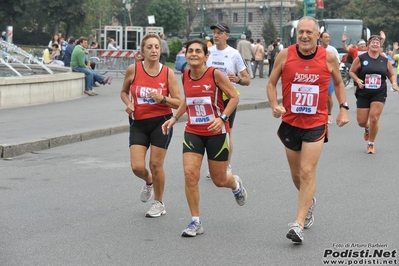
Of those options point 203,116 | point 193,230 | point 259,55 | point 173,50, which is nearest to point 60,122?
point 203,116

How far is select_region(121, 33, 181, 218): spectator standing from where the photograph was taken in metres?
8.48

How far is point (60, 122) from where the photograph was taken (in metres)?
17.1

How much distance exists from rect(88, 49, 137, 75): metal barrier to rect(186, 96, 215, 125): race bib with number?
2930 centimetres

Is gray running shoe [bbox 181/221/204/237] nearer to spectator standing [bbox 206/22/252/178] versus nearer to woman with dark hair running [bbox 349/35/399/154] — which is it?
spectator standing [bbox 206/22/252/178]

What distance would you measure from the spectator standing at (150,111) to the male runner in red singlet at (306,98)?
1.20 meters

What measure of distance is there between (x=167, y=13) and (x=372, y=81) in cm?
8914

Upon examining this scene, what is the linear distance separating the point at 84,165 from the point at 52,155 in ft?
4.42

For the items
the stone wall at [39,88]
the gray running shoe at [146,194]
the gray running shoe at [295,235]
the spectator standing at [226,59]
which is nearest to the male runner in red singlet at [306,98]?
the gray running shoe at [295,235]

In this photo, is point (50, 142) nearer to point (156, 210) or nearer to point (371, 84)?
point (371, 84)

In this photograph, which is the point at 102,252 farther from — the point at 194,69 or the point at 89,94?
the point at 89,94

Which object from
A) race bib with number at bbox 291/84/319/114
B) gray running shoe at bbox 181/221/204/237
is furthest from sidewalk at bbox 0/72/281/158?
race bib with number at bbox 291/84/319/114

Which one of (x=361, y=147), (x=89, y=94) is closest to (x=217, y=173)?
(x=361, y=147)

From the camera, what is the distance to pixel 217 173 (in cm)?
799

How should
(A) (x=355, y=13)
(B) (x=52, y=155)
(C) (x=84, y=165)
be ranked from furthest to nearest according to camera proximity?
1. (A) (x=355, y=13)
2. (B) (x=52, y=155)
3. (C) (x=84, y=165)
